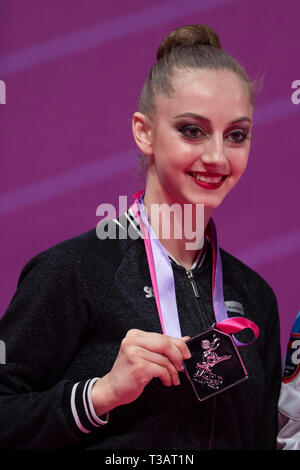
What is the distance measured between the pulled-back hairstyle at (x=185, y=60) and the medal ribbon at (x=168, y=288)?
261mm

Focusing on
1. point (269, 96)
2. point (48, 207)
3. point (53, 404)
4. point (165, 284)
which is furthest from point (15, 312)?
point (269, 96)

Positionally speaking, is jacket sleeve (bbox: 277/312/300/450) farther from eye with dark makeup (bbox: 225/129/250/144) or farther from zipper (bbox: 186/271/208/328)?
eye with dark makeup (bbox: 225/129/250/144)

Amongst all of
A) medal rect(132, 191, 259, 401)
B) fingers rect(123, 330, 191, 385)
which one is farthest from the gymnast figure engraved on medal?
fingers rect(123, 330, 191, 385)

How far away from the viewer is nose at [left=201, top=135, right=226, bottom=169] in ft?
5.01

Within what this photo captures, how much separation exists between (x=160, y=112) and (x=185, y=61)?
0.43 feet

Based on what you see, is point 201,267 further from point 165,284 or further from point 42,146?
point 42,146

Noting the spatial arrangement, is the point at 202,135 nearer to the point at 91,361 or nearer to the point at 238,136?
the point at 238,136

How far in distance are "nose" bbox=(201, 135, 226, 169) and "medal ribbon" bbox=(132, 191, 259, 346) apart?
0.22 m

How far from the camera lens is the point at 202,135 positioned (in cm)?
154

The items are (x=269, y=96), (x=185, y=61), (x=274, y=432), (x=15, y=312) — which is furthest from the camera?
(x=269, y=96)

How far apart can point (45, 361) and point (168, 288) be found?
12.2 inches

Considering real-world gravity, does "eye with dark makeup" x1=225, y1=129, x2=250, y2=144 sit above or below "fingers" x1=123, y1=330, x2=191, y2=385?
above

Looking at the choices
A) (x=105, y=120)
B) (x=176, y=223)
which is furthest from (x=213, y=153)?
(x=105, y=120)

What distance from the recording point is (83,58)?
2.31 meters
